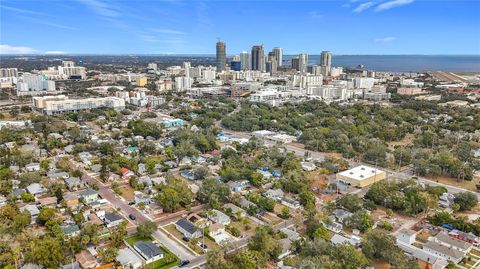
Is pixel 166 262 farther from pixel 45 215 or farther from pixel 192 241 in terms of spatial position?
pixel 45 215

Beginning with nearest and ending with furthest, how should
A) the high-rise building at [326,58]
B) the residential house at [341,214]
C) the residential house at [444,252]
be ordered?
the residential house at [444,252]
the residential house at [341,214]
the high-rise building at [326,58]

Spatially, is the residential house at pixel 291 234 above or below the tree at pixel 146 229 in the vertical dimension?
below

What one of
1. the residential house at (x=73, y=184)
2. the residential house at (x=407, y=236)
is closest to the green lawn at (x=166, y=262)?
the residential house at (x=73, y=184)

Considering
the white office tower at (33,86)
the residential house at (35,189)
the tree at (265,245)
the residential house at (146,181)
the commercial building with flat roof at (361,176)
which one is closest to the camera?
the tree at (265,245)

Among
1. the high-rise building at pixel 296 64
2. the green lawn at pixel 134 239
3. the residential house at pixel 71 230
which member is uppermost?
the high-rise building at pixel 296 64

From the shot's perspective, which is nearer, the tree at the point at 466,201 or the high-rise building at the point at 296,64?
the tree at the point at 466,201

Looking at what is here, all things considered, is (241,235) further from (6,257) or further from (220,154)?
(220,154)

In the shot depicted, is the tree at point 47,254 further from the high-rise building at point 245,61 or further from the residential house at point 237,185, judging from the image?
the high-rise building at point 245,61

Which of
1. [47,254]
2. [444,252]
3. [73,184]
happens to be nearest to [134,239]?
[47,254]
